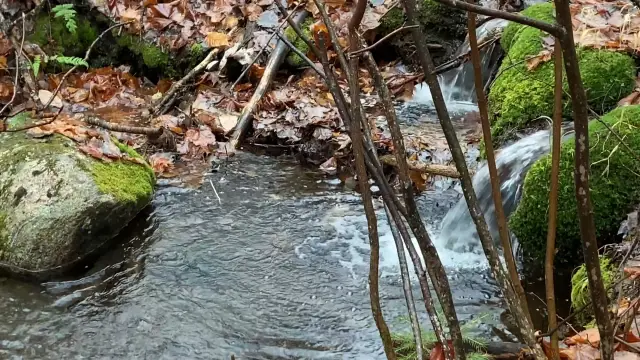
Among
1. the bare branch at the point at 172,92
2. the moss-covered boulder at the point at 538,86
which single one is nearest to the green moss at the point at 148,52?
the bare branch at the point at 172,92

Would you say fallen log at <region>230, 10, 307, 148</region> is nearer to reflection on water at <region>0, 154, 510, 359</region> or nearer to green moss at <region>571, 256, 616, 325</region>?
reflection on water at <region>0, 154, 510, 359</region>

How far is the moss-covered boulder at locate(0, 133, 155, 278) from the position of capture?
150 inches

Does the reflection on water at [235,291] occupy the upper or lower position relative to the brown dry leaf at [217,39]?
lower

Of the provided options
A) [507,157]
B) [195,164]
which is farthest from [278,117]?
[507,157]

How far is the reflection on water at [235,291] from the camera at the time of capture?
3201mm

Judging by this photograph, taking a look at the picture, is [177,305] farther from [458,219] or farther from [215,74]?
[215,74]

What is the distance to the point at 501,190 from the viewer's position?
408cm

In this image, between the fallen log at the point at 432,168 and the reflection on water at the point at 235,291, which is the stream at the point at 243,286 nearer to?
the reflection on water at the point at 235,291

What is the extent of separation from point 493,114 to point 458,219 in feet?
3.20

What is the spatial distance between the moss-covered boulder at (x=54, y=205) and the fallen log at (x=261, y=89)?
1.75 metres

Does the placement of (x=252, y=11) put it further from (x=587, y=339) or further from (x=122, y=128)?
(x=587, y=339)

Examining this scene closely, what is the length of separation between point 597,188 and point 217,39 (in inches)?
199

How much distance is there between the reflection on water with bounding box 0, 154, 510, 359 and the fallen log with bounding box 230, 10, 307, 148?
1.09 metres

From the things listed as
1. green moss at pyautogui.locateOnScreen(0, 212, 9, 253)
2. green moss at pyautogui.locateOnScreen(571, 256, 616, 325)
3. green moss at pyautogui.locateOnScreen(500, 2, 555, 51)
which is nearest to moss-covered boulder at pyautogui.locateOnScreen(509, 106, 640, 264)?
green moss at pyautogui.locateOnScreen(571, 256, 616, 325)
